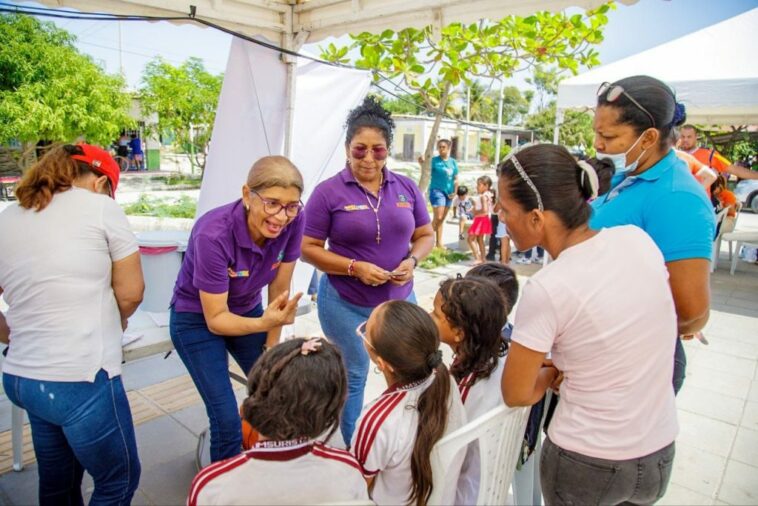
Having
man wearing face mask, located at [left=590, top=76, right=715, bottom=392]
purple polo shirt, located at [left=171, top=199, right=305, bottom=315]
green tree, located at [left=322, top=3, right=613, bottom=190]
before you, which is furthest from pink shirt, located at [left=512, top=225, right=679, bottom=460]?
green tree, located at [left=322, top=3, right=613, bottom=190]

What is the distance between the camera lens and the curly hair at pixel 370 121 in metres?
2.38

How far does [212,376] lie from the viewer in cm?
200

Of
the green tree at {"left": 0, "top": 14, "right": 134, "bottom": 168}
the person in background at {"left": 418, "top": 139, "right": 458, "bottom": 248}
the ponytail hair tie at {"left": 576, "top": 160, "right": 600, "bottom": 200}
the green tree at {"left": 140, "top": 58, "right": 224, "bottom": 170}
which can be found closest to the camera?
the ponytail hair tie at {"left": 576, "top": 160, "right": 600, "bottom": 200}

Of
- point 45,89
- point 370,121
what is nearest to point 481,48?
point 370,121

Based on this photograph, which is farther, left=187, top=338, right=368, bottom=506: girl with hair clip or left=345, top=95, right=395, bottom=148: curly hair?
left=345, top=95, right=395, bottom=148: curly hair

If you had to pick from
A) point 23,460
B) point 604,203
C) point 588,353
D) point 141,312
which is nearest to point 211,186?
point 141,312

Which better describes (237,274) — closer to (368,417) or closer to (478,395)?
(368,417)

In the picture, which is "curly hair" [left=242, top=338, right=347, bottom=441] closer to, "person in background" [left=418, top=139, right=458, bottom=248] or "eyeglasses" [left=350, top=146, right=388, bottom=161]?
"eyeglasses" [left=350, top=146, right=388, bottom=161]

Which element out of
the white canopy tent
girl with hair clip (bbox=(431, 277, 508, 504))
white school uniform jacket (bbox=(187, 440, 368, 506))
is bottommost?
white school uniform jacket (bbox=(187, 440, 368, 506))

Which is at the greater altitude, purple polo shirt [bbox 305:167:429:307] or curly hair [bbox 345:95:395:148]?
curly hair [bbox 345:95:395:148]

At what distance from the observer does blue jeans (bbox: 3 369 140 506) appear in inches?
63.5

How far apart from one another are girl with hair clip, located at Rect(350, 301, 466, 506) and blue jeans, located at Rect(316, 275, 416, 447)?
0.86 metres

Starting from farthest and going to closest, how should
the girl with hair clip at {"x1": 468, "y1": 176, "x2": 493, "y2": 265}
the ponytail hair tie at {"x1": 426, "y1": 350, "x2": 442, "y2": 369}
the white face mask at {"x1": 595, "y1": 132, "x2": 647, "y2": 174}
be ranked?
the girl with hair clip at {"x1": 468, "y1": 176, "x2": 493, "y2": 265} → the white face mask at {"x1": 595, "y1": 132, "x2": 647, "y2": 174} → the ponytail hair tie at {"x1": 426, "y1": 350, "x2": 442, "y2": 369}

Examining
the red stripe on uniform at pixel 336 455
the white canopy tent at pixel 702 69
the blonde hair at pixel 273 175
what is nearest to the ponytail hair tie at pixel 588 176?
the red stripe on uniform at pixel 336 455
